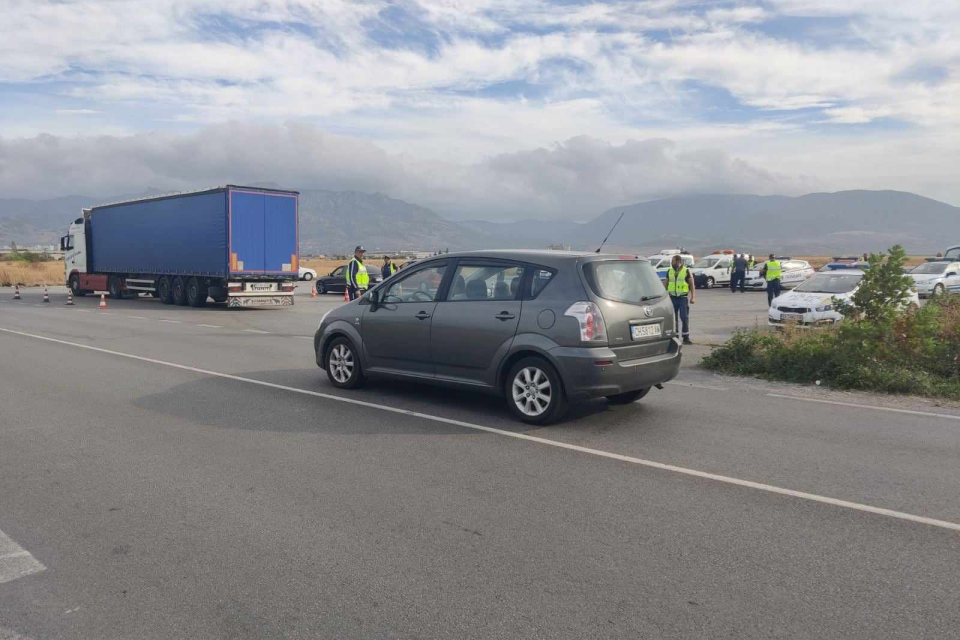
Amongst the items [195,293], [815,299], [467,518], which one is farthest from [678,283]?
[195,293]

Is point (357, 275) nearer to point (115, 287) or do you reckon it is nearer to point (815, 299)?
point (815, 299)

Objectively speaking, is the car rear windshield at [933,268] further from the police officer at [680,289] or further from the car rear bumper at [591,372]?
the car rear bumper at [591,372]

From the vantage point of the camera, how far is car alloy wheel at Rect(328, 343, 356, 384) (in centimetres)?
909

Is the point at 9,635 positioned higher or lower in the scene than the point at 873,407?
lower

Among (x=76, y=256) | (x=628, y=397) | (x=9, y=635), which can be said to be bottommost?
(x=9, y=635)

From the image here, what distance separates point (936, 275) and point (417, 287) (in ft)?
86.5

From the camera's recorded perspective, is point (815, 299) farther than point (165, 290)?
No

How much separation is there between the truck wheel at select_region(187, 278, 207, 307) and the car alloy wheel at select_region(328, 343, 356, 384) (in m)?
17.6

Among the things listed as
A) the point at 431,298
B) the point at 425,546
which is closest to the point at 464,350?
the point at 431,298

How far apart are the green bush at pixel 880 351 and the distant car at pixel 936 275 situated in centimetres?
1929

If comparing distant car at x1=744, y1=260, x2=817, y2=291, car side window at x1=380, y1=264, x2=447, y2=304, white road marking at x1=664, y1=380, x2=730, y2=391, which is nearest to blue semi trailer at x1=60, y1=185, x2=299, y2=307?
car side window at x1=380, y1=264, x2=447, y2=304

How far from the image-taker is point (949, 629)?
3.35 m

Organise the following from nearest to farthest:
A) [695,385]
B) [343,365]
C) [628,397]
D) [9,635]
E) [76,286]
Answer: [9,635], [628,397], [343,365], [695,385], [76,286]

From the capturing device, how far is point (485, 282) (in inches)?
308
